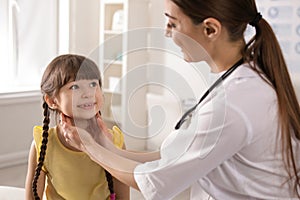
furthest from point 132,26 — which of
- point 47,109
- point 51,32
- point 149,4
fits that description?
point 47,109

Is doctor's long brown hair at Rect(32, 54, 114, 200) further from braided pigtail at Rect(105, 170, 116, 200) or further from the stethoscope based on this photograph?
the stethoscope

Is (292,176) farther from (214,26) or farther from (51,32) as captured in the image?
(51,32)

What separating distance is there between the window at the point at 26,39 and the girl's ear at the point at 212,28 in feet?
9.18

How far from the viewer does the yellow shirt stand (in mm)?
1285

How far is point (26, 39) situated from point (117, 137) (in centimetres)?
272

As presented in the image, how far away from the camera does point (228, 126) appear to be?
0.96 meters

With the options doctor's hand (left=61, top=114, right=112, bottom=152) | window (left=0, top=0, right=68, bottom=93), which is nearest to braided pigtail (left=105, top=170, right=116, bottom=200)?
doctor's hand (left=61, top=114, right=112, bottom=152)

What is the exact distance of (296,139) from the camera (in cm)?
108

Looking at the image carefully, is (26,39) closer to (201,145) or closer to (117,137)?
(117,137)

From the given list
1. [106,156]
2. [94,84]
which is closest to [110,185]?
[106,156]

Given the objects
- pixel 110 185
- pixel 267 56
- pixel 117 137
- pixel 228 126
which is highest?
pixel 267 56

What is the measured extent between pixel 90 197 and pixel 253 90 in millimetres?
558

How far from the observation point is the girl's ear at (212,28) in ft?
3.20

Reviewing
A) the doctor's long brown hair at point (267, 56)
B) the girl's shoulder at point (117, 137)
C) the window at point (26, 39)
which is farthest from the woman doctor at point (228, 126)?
the window at point (26, 39)
